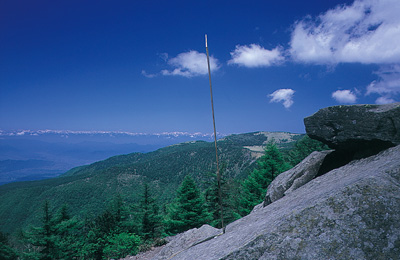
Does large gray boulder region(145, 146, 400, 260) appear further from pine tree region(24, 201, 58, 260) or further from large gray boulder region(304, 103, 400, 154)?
pine tree region(24, 201, 58, 260)

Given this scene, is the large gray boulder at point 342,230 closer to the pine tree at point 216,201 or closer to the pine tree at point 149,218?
the pine tree at point 216,201

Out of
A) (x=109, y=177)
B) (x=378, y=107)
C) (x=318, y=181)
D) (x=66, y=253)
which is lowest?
(x=109, y=177)

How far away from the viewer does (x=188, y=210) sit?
22594mm

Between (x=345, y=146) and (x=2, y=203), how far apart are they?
823 ft

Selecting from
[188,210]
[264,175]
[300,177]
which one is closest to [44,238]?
[188,210]

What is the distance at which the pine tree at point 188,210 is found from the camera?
21.9m

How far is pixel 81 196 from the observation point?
16800 cm

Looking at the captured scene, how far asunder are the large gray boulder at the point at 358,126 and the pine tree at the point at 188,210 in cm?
1776

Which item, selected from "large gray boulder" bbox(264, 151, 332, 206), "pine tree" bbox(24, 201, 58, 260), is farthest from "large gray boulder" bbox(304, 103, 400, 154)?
"pine tree" bbox(24, 201, 58, 260)

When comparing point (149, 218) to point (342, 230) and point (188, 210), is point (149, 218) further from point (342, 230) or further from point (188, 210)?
point (342, 230)

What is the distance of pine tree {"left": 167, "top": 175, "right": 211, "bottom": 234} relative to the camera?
2192 centimetres

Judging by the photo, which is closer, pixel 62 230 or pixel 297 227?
pixel 297 227

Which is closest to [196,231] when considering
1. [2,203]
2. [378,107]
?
[378,107]

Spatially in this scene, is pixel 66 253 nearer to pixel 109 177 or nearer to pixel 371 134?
pixel 371 134
